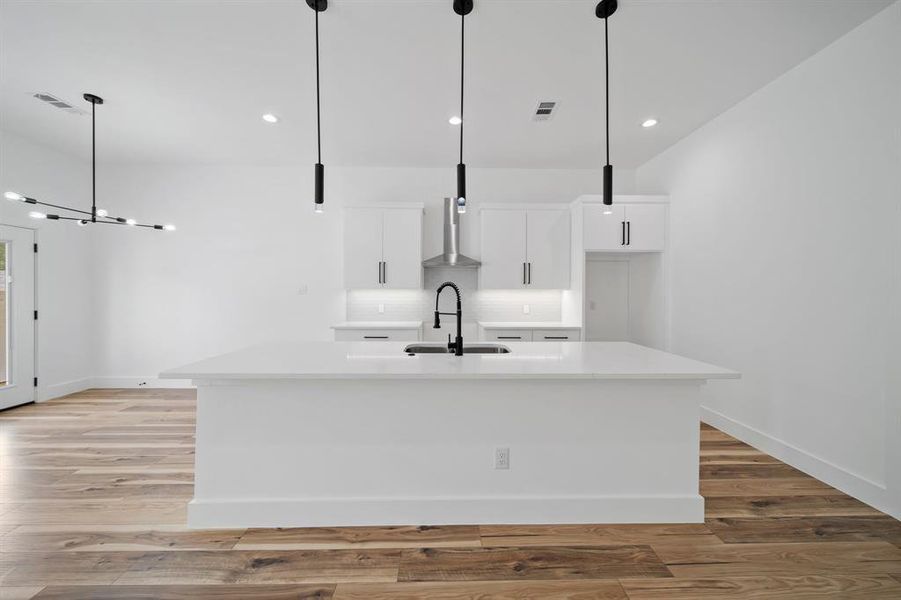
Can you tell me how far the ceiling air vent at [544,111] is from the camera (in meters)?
3.37

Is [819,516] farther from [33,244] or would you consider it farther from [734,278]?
[33,244]

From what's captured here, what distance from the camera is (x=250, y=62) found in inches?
110

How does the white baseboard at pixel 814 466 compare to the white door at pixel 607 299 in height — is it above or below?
below

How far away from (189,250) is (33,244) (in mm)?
1498

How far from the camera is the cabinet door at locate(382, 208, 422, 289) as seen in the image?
4758 millimetres

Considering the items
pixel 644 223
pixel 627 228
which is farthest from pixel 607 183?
pixel 644 223

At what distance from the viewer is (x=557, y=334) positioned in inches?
181

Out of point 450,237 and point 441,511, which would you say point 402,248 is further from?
point 441,511

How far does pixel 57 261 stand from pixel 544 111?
232 inches

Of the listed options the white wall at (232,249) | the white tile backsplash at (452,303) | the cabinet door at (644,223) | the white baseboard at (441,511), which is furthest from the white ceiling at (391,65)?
the white baseboard at (441,511)

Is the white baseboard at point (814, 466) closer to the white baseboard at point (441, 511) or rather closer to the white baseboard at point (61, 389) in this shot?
the white baseboard at point (441, 511)

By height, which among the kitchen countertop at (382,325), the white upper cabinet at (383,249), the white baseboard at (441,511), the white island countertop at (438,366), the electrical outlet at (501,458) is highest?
the white upper cabinet at (383,249)

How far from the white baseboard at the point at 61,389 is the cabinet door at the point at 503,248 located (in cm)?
532

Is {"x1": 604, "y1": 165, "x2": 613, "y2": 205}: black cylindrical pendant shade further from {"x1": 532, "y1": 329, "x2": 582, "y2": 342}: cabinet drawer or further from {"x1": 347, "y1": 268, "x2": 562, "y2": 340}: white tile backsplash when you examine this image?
{"x1": 347, "y1": 268, "x2": 562, "y2": 340}: white tile backsplash
